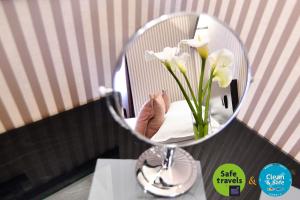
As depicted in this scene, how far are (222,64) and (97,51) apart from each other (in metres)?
0.57

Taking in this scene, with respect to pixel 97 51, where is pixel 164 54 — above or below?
above

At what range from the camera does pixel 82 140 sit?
84 cm

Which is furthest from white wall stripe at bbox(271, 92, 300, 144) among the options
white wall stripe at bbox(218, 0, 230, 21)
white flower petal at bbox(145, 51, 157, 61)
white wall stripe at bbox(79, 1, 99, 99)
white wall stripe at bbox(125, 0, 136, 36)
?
white wall stripe at bbox(79, 1, 99, 99)

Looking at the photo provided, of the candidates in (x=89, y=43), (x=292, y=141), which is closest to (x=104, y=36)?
(x=89, y=43)

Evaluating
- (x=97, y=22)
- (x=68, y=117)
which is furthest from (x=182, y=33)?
(x=68, y=117)

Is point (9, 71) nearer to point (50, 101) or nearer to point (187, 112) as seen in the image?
point (50, 101)

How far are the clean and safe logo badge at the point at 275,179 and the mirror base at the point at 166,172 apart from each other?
18 cm

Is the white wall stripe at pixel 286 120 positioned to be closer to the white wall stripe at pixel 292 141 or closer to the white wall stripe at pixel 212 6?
the white wall stripe at pixel 292 141

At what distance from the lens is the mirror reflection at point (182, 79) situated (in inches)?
22.7

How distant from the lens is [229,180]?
→ 0.71 m

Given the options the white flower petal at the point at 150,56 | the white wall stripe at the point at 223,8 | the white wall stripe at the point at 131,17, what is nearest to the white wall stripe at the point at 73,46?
the white wall stripe at the point at 131,17

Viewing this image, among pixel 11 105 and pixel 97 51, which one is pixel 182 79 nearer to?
pixel 97 51

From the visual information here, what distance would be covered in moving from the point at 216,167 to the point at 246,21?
0.48 m

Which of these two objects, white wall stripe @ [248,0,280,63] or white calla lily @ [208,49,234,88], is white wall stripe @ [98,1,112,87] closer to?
white calla lily @ [208,49,234,88]
